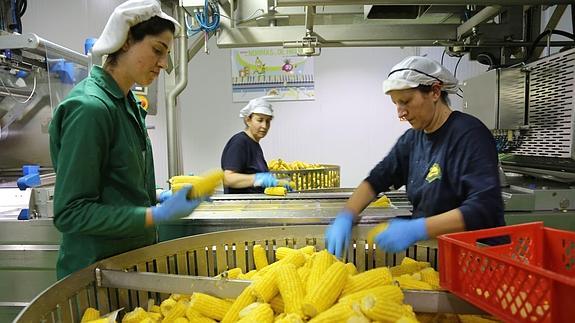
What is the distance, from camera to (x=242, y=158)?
2676 millimetres

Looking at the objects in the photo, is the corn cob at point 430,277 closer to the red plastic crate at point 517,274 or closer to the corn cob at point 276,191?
the red plastic crate at point 517,274

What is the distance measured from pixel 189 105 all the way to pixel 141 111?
427cm

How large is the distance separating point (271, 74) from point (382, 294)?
4703 millimetres

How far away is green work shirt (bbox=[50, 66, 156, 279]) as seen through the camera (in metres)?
1.04

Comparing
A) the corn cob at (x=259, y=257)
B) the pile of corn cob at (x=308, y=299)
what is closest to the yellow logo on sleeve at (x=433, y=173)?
the pile of corn cob at (x=308, y=299)

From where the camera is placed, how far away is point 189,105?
554 centimetres

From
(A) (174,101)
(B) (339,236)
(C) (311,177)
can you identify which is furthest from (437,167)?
(A) (174,101)

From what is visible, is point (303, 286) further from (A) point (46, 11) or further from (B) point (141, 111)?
(A) point (46, 11)

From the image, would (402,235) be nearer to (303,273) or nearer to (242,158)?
(303,273)

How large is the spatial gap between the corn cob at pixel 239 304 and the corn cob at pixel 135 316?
0.89 ft

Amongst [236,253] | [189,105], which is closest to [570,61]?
[236,253]

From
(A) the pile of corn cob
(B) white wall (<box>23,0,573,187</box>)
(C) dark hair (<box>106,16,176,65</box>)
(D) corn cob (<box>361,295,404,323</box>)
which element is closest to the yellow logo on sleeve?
(A) the pile of corn cob

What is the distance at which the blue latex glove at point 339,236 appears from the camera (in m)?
1.32

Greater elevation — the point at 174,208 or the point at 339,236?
the point at 174,208
